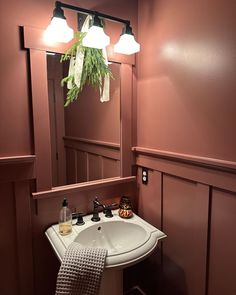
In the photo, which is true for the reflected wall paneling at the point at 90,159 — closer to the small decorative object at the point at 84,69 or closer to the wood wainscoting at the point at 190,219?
the wood wainscoting at the point at 190,219

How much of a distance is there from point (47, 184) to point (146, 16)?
1.26m

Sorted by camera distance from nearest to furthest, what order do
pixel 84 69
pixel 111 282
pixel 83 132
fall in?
pixel 111 282
pixel 84 69
pixel 83 132

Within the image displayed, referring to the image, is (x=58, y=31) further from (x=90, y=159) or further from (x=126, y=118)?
(x=90, y=159)

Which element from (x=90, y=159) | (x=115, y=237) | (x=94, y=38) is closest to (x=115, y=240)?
(x=115, y=237)

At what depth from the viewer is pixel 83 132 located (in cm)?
158

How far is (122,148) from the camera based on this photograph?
1.66 m

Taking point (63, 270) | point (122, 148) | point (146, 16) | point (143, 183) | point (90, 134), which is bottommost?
point (63, 270)

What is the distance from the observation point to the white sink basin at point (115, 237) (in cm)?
116

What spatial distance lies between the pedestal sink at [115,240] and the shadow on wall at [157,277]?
0.31 m

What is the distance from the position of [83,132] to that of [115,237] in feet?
2.35

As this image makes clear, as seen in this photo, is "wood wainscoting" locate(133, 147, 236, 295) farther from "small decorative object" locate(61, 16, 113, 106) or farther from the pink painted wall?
"small decorative object" locate(61, 16, 113, 106)

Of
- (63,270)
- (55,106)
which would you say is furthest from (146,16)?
(63,270)

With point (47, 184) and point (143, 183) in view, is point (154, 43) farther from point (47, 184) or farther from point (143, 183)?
point (47, 184)

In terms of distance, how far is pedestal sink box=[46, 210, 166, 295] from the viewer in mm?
1104
